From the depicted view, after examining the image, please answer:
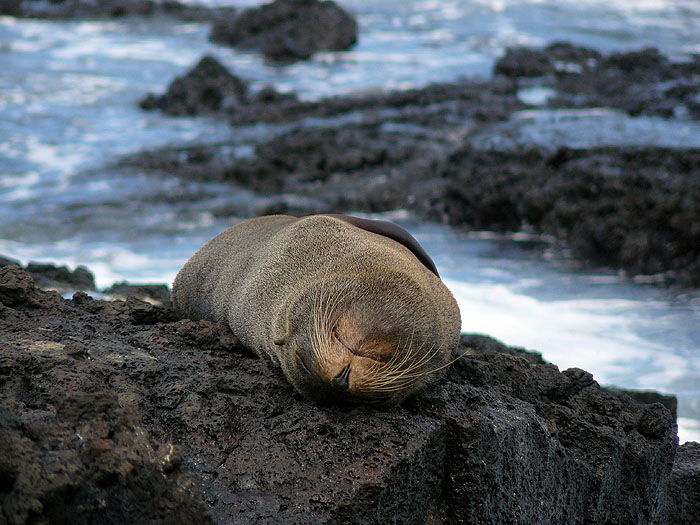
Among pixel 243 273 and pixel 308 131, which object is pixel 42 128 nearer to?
pixel 308 131

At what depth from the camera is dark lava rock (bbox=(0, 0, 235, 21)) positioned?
27781mm

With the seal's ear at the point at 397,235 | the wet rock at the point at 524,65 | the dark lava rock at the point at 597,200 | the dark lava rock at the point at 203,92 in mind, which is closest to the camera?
the seal's ear at the point at 397,235

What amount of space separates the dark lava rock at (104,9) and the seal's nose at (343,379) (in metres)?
26.1

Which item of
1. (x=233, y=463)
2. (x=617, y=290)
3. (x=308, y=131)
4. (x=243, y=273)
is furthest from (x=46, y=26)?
(x=233, y=463)

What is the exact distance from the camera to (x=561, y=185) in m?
10.4

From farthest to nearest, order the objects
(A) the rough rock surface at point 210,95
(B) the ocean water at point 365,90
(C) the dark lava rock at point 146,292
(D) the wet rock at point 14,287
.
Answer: (A) the rough rock surface at point 210,95 → (B) the ocean water at point 365,90 → (C) the dark lava rock at point 146,292 → (D) the wet rock at point 14,287

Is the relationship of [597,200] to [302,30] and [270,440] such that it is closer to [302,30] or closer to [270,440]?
[270,440]

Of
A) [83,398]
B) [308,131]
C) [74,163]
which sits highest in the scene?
[83,398]

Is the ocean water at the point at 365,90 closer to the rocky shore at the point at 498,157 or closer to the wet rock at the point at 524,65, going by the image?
the rocky shore at the point at 498,157

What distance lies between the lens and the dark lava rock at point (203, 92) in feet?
55.2

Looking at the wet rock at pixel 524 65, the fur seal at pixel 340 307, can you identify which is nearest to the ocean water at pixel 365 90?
the wet rock at pixel 524 65

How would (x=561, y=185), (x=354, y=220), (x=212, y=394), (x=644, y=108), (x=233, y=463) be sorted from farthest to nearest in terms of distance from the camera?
1. (x=644, y=108)
2. (x=561, y=185)
3. (x=354, y=220)
4. (x=212, y=394)
5. (x=233, y=463)

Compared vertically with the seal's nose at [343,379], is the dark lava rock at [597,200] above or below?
below

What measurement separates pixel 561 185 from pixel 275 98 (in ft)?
26.4
